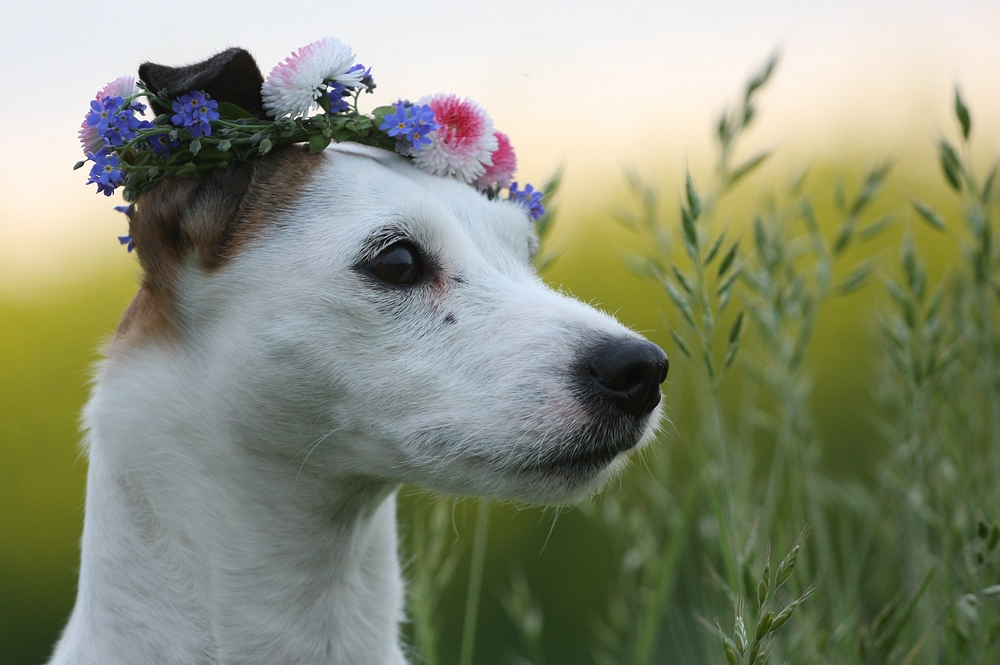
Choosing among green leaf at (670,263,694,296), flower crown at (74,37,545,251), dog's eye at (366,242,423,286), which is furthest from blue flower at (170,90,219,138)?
green leaf at (670,263,694,296)

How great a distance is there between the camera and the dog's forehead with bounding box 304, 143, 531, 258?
2.79 m

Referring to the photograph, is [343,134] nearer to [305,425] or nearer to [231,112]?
[231,112]

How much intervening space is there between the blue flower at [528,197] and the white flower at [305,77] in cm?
72

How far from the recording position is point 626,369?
2.53 m

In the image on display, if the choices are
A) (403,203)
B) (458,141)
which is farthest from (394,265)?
(458,141)

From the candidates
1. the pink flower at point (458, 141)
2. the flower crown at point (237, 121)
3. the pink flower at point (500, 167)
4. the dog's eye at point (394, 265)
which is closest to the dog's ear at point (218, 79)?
the flower crown at point (237, 121)

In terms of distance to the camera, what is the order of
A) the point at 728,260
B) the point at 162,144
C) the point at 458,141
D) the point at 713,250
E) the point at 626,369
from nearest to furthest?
1. the point at 626,369
2. the point at 713,250
3. the point at 728,260
4. the point at 162,144
5. the point at 458,141

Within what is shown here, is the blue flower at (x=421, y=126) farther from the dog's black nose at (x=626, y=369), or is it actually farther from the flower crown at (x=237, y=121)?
the dog's black nose at (x=626, y=369)

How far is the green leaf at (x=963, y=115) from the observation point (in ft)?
9.96

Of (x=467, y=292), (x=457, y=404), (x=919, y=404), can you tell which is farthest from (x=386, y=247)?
(x=919, y=404)

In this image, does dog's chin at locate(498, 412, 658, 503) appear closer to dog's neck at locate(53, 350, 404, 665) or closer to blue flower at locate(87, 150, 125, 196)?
dog's neck at locate(53, 350, 404, 665)

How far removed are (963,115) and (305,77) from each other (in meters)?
2.15

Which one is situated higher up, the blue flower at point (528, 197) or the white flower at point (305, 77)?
the white flower at point (305, 77)

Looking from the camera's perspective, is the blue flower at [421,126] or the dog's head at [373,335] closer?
the dog's head at [373,335]
